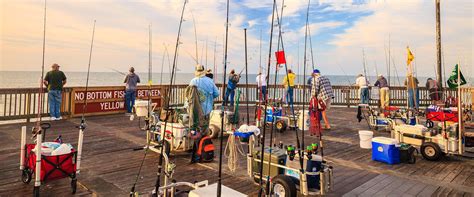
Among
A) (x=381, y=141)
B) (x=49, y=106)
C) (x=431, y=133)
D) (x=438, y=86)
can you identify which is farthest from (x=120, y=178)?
(x=438, y=86)

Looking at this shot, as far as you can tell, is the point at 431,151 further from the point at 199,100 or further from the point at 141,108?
the point at 141,108

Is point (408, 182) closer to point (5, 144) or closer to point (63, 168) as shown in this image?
point (63, 168)

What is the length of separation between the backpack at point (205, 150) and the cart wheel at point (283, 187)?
2067 mm

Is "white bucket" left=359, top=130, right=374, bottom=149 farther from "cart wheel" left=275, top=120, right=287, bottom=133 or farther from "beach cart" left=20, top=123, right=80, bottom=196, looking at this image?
"beach cart" left=20, top=123, right=80, bottom=196

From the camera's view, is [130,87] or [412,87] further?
[130,87]

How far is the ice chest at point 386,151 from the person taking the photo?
5414 mm

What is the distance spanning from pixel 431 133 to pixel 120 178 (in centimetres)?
613

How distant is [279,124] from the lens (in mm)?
8641

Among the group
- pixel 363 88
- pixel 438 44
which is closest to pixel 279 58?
pixel 363 88

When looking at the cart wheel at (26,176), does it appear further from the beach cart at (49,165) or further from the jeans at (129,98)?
the jeans at (129,98)

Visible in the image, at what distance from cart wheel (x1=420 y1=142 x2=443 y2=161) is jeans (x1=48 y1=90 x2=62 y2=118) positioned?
11.3 meters

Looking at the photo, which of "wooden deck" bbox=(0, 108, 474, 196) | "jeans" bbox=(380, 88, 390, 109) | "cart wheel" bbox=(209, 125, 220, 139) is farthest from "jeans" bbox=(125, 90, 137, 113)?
"jeans" bbox=(380, 88, 390, 109)

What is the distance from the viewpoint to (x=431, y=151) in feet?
18.5

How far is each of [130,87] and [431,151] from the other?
10959 mm
